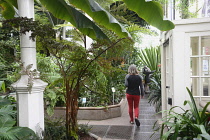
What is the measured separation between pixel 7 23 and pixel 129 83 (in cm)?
345

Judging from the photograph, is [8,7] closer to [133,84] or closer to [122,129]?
[133,84]

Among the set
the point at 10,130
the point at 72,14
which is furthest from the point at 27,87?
the point at 72,14

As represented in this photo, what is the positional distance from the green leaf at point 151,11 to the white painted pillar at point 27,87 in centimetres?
134

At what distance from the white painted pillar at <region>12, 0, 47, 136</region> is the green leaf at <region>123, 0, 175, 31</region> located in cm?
134

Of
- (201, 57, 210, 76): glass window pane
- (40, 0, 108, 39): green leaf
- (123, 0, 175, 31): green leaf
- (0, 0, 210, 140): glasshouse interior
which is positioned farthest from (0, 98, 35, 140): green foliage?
(201, 57, 210, 76): glass window pane

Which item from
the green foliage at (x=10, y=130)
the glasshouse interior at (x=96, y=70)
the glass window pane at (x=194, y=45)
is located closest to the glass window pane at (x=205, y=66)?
the glasshouse interior at (x=96, y=70)

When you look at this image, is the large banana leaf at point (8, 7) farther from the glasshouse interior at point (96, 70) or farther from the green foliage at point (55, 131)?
the green foliage at point (55, 131)

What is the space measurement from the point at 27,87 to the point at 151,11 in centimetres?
188

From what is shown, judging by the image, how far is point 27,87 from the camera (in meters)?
2.85

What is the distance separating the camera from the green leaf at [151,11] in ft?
9.70

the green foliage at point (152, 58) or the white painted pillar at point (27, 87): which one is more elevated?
the green foliage at point (152, 58)

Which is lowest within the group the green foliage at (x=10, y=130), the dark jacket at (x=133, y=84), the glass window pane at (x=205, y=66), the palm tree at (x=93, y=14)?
the green foliage at (x=10, y=130)

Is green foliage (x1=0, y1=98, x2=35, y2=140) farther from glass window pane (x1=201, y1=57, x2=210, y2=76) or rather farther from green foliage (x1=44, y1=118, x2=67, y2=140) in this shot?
glass window pane (x1=201, y1=57, x2=210, y2=76)

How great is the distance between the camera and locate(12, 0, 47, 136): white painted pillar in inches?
114
